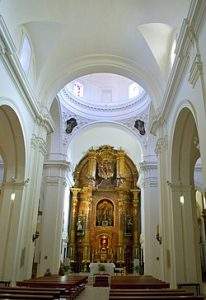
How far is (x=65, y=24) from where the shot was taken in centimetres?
977

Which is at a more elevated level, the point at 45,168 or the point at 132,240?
the point at 45,168

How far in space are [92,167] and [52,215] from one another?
10812mm

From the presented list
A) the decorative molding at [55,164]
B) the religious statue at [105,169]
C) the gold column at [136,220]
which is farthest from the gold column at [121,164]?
the decorative molding at [55,164]

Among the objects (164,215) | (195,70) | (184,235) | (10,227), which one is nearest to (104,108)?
(164,215)

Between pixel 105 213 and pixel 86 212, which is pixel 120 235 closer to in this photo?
pixel 105 213

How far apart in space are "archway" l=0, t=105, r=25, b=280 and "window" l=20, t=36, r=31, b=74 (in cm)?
189

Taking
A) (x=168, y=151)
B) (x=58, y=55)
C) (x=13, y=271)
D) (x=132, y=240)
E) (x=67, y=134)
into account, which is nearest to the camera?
(x=13, y=271)

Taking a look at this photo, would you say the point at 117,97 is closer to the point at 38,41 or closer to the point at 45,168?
the point at 45,168

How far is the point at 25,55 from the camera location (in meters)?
10.1

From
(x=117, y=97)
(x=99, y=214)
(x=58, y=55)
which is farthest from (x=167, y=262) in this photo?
(x=99, y=214)

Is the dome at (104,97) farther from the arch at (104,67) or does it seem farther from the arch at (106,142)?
the arch at (104,67)

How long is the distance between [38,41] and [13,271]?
715 centimetres

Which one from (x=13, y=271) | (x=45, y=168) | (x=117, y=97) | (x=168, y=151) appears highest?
(x=117, y=97)

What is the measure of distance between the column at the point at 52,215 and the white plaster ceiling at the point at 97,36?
5770mm
